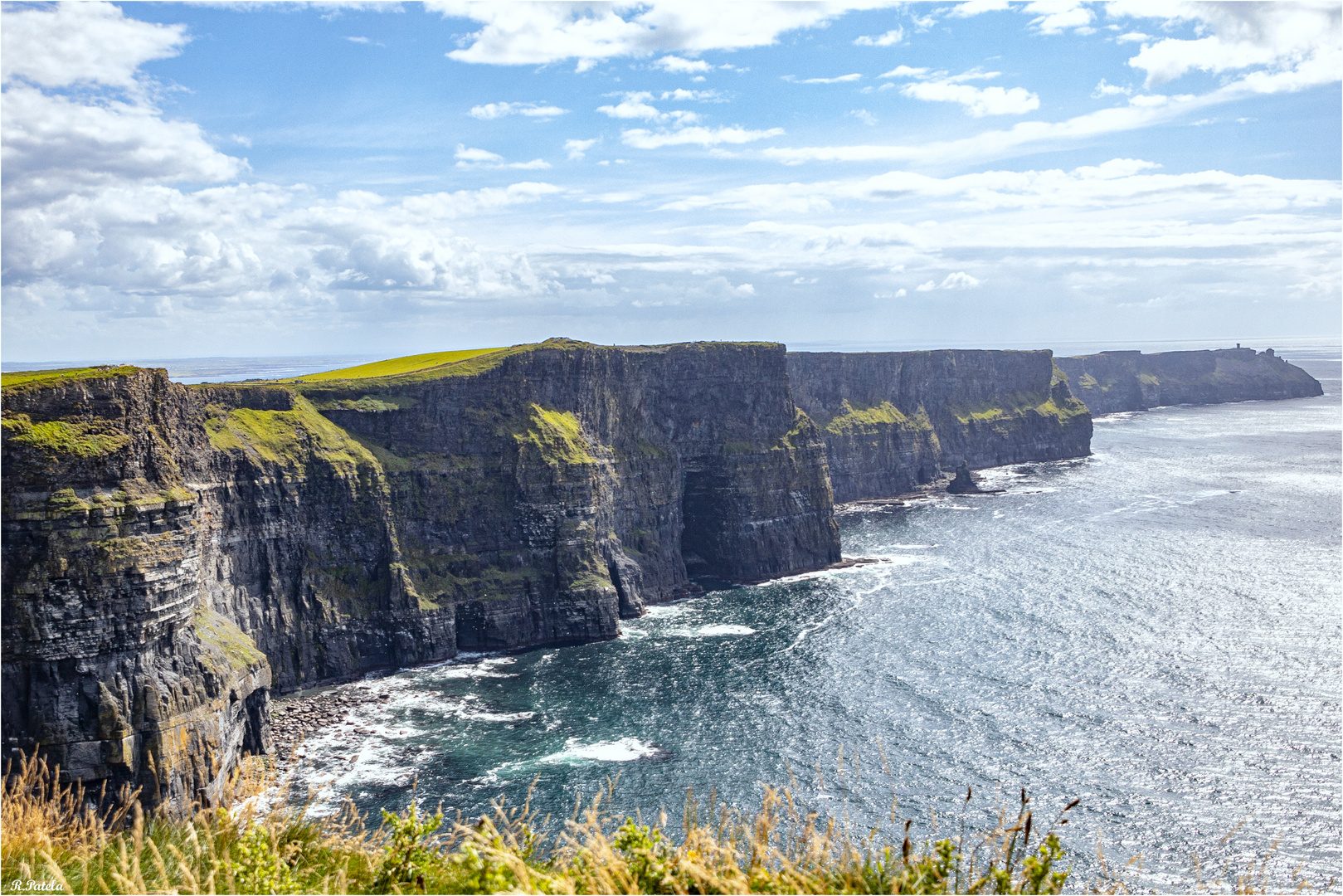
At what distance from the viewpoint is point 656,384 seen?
144875 millimetres

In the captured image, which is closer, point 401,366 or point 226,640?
point 226,640

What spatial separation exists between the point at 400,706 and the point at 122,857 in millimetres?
78421

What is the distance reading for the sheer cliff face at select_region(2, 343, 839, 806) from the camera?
58688 mm

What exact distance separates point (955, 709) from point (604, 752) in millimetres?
30993

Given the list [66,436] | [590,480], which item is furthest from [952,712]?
[66,436]

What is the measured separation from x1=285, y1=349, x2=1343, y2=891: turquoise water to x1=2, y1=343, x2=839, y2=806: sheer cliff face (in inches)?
285

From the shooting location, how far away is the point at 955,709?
8219 cm

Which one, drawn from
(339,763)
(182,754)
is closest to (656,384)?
(339,763)

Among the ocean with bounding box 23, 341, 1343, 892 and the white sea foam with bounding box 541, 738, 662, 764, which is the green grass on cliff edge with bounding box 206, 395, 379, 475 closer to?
the ocean with bounding box 23, 341, 1343, 892

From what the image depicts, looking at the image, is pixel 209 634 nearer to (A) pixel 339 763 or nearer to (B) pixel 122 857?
(A) pixel 339 763

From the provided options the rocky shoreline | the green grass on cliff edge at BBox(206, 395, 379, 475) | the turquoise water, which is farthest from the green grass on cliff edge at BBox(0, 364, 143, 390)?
the turquoise water

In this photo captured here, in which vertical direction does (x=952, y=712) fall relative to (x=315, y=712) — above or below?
above

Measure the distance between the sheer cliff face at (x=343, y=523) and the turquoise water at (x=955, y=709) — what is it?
7228mm

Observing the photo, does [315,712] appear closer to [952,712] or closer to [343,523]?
[343,523]
